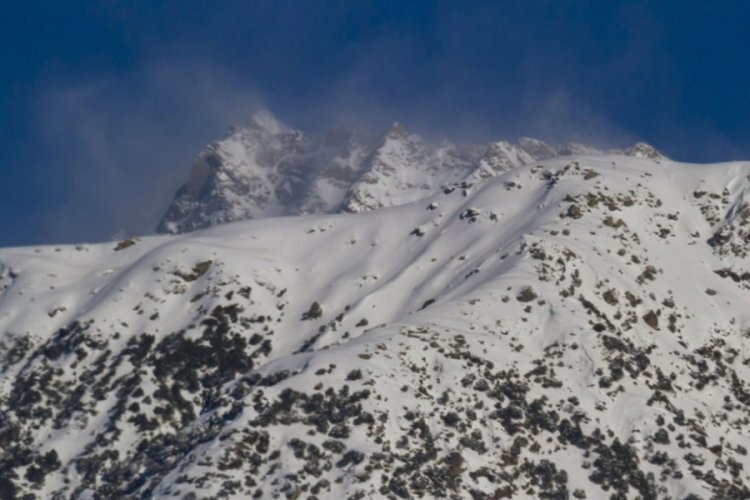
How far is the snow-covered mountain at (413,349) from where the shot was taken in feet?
196

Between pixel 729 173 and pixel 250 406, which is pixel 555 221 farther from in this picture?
pixel 250 406

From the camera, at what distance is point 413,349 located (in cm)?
6862

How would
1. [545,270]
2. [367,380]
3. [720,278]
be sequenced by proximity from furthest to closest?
[720,278] → [545,270] → [367,380]

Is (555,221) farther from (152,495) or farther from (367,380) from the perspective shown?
(152,495)

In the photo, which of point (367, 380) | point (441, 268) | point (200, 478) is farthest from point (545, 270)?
point (200, 478)

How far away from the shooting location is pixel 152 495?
55.6 metres

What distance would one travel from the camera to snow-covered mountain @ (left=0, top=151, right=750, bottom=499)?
196ft

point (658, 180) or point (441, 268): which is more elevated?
point (658, 180)

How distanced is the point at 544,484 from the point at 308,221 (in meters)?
61.2

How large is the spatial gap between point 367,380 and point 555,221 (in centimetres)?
3804

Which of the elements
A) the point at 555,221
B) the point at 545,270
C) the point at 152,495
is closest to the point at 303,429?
the point at 152,495

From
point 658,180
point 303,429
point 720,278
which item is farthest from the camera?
point 658,180

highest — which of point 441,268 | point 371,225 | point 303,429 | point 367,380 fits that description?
point 371,225

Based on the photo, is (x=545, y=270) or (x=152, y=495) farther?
(x=545, y=270)
